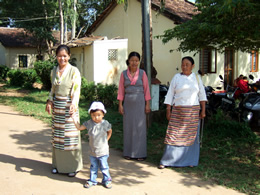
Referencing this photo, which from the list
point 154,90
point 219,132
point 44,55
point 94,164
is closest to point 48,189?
point 94,164

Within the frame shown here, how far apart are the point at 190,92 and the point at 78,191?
2.12m

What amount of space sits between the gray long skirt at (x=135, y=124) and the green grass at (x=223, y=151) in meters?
0.31

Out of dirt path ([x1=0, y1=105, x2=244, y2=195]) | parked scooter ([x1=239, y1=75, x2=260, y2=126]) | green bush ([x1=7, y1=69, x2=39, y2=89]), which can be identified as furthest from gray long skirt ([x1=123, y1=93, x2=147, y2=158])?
green bush ([x1=7, y1=69, x2=39, y2=89])

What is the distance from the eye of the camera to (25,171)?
4.17 metres

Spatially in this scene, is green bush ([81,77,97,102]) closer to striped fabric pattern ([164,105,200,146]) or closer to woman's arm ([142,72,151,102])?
woman's arm ([142,72,151,102])

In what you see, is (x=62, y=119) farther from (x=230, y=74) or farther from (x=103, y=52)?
(x=230, y=74)

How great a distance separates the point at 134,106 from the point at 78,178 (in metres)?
1.49

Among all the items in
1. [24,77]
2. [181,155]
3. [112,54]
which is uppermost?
[112,54]

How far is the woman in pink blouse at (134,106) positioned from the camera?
15.5 feet

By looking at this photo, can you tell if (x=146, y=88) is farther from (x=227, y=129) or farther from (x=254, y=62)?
(x=254, y=62)

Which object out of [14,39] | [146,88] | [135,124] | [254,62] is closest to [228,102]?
[146,88]

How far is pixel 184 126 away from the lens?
4.32 metres

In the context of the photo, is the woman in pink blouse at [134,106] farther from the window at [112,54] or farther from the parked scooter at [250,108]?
the window at [112,54]

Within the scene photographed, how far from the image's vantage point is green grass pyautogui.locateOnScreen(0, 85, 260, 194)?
13.4 ft
